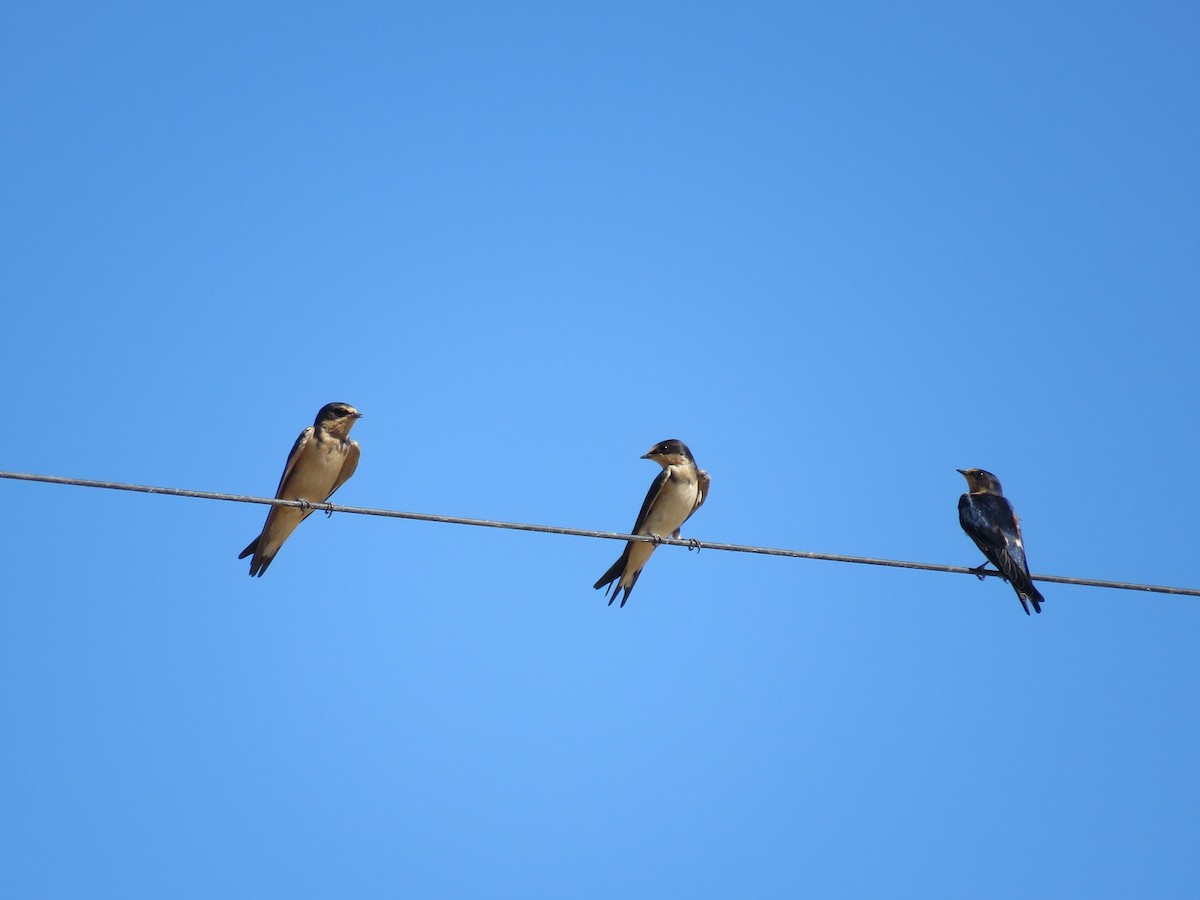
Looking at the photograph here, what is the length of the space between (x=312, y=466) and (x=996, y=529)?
19.8ft

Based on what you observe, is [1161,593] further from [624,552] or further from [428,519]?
[624,552]

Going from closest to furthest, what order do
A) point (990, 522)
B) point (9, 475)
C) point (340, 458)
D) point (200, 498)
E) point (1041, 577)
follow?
point (9, 475), point (200, 498), point (1041, 577), point (990, 522), point (340, 458)

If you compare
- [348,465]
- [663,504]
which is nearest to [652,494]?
[663,504]

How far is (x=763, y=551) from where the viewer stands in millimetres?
7297

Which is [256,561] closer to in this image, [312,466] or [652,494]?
[312,466]

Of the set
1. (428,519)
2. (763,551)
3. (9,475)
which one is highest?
(763,551)

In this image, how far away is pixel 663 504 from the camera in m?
11.9

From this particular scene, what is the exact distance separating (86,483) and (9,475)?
370mm

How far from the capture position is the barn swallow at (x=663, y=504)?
38.3 feet

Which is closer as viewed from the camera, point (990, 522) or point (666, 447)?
point (990, 522)


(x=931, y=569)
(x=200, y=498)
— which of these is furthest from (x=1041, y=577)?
(x=200, y=498)

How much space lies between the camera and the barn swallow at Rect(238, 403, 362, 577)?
11539mm

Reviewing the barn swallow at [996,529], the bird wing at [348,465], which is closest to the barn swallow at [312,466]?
the bird wing at [348,465]

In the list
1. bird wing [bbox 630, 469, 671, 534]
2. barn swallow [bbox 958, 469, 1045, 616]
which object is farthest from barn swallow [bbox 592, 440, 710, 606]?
barn swallow [bbox 958, 469, 1045, 616]
